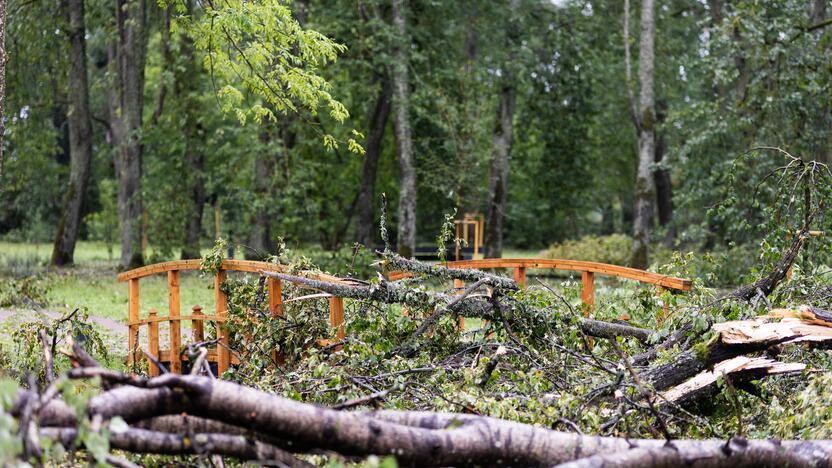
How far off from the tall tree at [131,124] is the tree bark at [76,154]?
3.24ft

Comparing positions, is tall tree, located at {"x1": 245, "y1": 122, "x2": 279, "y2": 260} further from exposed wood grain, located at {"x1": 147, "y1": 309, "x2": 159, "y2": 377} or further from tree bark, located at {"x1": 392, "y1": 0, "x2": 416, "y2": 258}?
exposed wood grain, located at {"x1": 147, "y1": 309, "x2": 159, "y2": 377}

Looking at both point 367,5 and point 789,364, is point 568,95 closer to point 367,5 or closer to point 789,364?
point 367,5

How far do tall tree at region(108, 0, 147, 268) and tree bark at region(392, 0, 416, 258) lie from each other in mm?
5794

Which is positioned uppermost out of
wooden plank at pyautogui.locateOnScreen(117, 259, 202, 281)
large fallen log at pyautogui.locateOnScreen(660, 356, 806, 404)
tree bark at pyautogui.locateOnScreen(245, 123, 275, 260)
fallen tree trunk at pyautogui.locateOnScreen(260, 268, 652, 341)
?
tree bark at pyautogui.locateOnScreen(245, 123, 275, 260)

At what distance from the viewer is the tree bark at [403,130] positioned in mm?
20406

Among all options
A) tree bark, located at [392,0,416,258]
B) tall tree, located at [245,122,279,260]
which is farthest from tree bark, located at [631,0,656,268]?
tall tree, located at [245,122,279,260]

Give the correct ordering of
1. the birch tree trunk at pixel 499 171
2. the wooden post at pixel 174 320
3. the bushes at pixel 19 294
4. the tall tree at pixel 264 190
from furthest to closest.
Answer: the birch tree trunk at pixel 499 171 < the tall tree at pixel 264 190 < the bushes at pixel 19 294 < the wooden post at pixel 174 320

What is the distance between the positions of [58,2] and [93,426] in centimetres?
2091

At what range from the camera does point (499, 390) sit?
242 inches

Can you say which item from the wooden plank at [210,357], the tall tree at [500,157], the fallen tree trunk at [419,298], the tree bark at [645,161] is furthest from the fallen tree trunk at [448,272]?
the tall tree at [500,157]

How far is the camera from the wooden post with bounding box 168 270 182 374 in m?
10.0

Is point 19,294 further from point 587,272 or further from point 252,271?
point 587,272

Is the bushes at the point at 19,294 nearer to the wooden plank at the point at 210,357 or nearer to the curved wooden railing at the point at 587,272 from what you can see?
the wooden plank at the point at 210,357

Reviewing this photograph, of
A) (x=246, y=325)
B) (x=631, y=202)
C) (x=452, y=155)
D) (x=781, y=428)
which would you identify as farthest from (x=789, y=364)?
(x=631, y=202)
